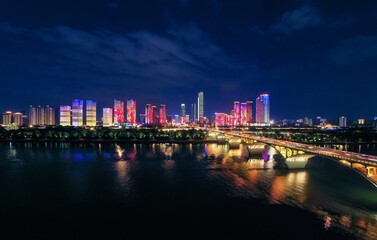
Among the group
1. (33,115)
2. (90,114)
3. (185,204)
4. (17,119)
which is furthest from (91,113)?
(185,204)

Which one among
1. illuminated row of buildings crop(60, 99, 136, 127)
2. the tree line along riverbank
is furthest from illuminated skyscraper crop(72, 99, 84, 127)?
the tree line along riverbank

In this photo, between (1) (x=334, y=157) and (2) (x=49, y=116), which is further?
(2) (x=49, y=116)

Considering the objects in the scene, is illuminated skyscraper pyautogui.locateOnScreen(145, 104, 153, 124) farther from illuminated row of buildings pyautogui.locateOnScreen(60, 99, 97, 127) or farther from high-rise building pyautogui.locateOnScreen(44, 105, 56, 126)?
high-rise building pyautogui.locateOnScreen(44, 105, 56, 126)

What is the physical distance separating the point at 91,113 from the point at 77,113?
9217 millimetres

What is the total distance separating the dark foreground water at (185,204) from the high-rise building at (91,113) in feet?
446

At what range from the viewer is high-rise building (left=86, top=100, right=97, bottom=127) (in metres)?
164

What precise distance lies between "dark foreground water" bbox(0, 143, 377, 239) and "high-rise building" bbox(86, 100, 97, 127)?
136 metres

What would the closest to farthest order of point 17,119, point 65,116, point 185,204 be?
1. point 185,204
2. point 65,116
3. point 17,119

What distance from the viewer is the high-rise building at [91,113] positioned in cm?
16450

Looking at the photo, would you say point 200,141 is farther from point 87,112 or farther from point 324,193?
point 87,112

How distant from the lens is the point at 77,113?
158625 mm

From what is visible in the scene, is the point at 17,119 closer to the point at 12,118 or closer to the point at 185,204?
the point at 12,118

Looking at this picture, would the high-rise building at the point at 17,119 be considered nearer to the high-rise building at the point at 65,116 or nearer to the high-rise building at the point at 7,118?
the high-rise building at the point at 7,118

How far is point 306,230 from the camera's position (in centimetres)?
1605
